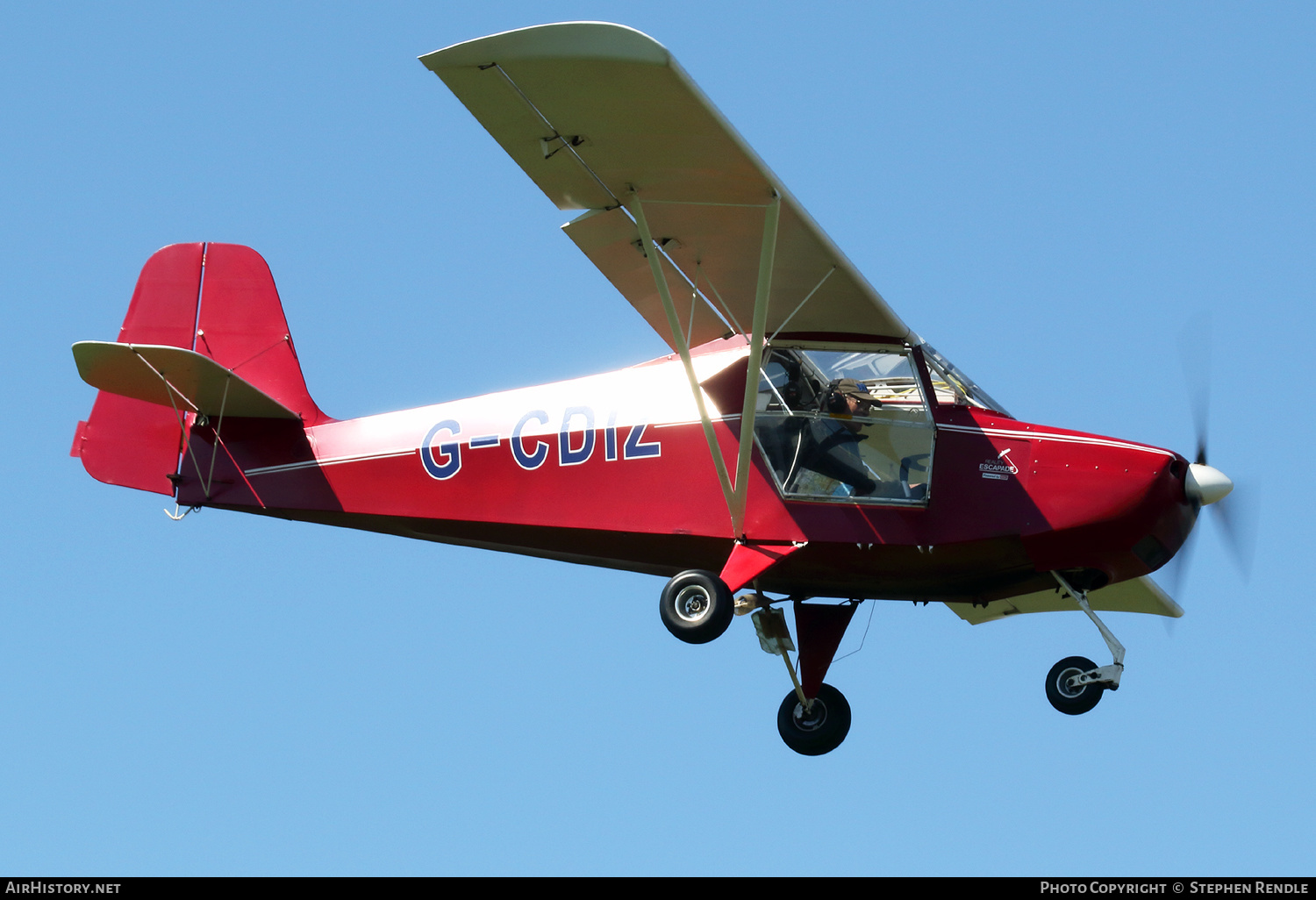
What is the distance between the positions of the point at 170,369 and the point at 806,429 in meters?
4.87

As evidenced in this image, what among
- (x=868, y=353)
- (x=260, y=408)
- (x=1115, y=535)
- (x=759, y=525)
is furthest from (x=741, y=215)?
(x=260, y=408)

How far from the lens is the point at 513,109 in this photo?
9914 millimetres

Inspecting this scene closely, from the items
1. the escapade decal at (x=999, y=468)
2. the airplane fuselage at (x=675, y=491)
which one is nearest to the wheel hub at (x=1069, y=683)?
the airplane fuselage at (x=675, y=491)

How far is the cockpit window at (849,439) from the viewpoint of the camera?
36.5ft

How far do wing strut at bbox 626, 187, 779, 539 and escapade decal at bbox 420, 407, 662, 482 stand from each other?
28.6 inches

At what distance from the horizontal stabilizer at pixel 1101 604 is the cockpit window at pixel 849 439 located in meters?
2.67

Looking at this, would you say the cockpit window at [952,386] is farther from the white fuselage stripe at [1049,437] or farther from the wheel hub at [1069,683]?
the wheel hub at [1069,683]

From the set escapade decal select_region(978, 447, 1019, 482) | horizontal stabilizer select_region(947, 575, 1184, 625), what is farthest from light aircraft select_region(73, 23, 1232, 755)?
horizontal stabilizer select_region(947, 575, 1184, 625)

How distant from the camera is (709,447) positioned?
11227 millimetres

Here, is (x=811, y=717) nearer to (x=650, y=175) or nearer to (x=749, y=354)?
(x=749, y=354)

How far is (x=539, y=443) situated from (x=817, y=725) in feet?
10.2

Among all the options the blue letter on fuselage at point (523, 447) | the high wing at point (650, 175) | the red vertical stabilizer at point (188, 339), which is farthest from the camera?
the red vertical stabilizer at point (188, 339)

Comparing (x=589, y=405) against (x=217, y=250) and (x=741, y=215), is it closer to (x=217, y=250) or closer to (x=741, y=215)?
(x=741, y=215)

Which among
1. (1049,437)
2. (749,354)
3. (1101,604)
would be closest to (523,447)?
(749,354)
